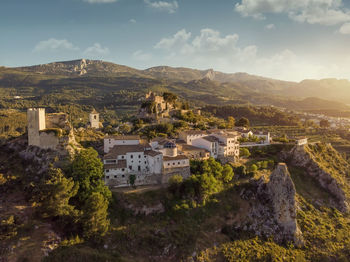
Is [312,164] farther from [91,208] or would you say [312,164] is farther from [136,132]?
[91,208]

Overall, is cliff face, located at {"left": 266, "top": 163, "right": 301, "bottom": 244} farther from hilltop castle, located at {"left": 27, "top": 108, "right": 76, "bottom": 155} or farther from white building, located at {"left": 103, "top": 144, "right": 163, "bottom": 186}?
hilltop castle, located at {"left": 27, "top": 108, "right": 76, "bottom": 155}

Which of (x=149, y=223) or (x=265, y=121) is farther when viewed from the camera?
(x=265, y=121)

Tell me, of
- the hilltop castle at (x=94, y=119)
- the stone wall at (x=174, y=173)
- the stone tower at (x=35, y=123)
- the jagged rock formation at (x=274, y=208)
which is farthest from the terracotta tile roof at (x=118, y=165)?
the hilltop castle at (x=94, y=119)

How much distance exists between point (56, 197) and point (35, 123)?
1677 centimetres

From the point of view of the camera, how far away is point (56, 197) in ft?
96.5

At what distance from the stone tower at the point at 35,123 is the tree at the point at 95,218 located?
17396mm

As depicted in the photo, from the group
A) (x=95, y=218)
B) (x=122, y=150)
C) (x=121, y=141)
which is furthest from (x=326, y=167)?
(x=95, y=218)

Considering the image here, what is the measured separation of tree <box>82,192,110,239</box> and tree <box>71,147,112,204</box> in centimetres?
238

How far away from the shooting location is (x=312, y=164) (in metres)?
52.5

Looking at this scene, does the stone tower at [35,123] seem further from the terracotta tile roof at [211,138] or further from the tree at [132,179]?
the terracotta tile roof at [211,138]

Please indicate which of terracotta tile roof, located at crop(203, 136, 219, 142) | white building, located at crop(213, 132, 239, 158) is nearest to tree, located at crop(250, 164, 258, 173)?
white building, located at crop(213, 132, 239, 158)

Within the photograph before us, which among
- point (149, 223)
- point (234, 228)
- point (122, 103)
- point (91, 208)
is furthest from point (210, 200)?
point (122, 103)

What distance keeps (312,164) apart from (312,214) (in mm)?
14430

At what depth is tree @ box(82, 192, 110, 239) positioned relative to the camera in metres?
29.3
